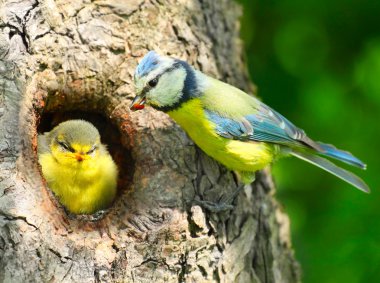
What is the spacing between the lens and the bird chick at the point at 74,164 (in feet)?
12.6

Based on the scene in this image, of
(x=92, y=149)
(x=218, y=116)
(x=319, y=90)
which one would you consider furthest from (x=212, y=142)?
(x=319, y=90)

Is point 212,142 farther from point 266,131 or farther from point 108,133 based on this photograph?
point 108,133

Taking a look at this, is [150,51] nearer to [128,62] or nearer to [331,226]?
[128,62]

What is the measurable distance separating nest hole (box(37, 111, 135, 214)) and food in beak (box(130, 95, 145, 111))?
1.40 feet

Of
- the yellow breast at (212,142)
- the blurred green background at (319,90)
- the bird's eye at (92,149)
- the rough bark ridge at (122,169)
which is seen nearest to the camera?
the rough bark ridge at (122,169)

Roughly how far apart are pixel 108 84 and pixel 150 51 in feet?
1.10

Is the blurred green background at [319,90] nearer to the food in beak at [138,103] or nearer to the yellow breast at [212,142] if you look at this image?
the yellow breast at [212,142]

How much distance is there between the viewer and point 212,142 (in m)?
3.80

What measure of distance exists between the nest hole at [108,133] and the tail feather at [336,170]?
1020 mm

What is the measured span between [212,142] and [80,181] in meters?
0.78

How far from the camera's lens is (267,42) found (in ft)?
17.5

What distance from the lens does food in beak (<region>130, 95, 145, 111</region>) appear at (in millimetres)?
3676

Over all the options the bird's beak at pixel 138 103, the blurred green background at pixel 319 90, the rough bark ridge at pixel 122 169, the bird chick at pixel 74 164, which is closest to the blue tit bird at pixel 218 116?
the bird's beak at pixel 138 103

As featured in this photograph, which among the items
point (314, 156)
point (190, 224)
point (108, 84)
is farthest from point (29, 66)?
point (314, 156)
